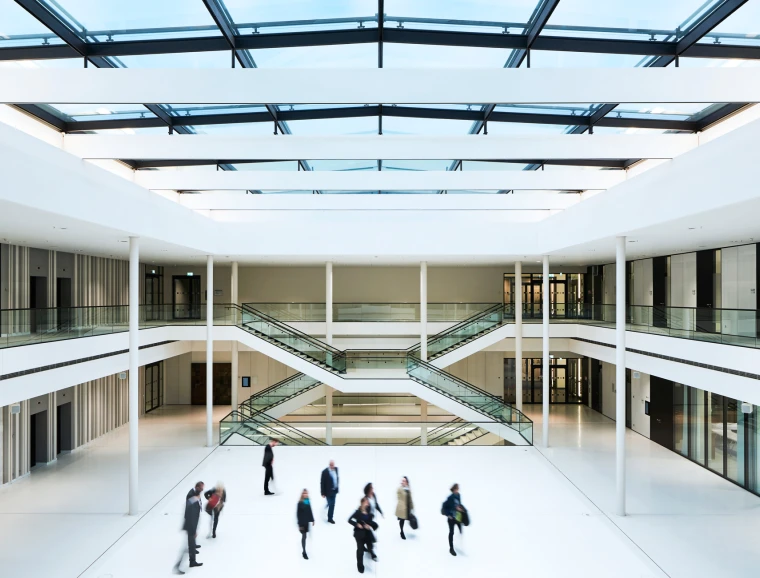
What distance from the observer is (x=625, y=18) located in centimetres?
809

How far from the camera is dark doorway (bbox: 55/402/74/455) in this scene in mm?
17375

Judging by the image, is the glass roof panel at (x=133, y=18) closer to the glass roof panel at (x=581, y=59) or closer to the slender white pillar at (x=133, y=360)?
the slender white pillar at (x=133, y=360)

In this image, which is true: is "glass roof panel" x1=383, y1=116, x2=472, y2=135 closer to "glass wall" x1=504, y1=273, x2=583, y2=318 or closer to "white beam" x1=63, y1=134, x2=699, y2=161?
"white beam" x1=63, y1=134, x2=699, y2=161

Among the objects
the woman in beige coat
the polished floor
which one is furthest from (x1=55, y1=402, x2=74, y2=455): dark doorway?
the woman in beige coat

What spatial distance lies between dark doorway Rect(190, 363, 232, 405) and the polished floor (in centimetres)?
854

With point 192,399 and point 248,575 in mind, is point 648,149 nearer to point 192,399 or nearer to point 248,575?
point 248,575

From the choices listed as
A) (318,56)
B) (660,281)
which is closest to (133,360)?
(318,56)

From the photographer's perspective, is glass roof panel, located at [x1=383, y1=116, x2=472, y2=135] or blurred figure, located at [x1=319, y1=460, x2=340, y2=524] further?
glass roof panel, located at [x1=383, y1=116, x2=472, y2=135]

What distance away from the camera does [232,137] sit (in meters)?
11.5

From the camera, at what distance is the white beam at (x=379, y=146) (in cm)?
1151

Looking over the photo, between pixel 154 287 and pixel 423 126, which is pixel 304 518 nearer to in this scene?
pixel 423 126

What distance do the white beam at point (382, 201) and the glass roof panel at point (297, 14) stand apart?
8.44 meters

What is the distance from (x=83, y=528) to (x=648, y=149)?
14.8m

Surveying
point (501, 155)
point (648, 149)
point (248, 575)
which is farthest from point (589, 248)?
point (248, 575)
